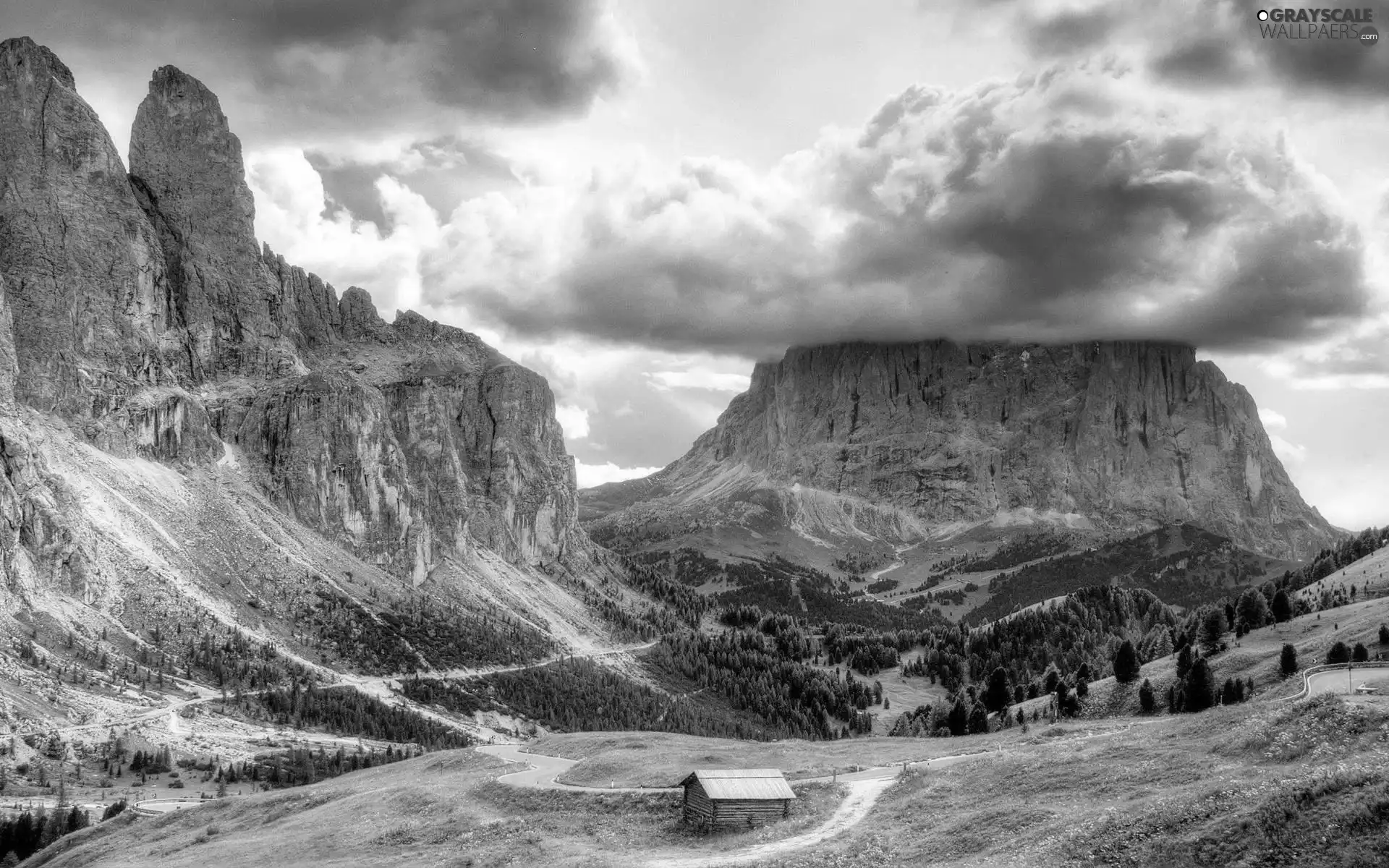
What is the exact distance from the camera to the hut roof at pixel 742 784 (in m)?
74.6

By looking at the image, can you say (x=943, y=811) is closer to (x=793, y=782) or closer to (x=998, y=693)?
(x=793, y=782)

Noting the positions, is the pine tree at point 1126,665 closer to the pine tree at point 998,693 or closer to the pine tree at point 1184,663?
the pine tree at point 1184,663

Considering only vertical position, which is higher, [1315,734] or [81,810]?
[1315,734]

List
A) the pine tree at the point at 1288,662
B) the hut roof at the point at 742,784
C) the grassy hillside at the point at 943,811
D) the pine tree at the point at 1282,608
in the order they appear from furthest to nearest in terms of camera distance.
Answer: the pine tree at the point at 1282,608
the pine tree at the point at 1288,662
the hut roof at the point at 742,784
the grassy hillside at the point at 943,811

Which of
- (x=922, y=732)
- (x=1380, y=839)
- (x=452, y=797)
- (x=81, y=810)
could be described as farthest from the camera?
(x=922, y=732)

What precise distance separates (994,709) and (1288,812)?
12973 cm

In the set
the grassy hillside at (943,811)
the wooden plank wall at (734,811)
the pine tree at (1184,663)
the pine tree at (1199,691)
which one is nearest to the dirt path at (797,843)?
the grassy hillside at (943,811)

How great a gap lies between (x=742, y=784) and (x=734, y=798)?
80.6 inches

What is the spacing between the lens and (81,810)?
5418 inches

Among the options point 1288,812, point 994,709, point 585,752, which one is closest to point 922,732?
point 994,709

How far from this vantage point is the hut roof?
74.6 meters

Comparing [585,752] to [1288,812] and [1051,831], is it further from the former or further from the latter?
[1288,812]

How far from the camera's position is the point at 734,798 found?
243 feet

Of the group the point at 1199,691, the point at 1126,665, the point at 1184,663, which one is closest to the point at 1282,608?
the point at 1126,665
